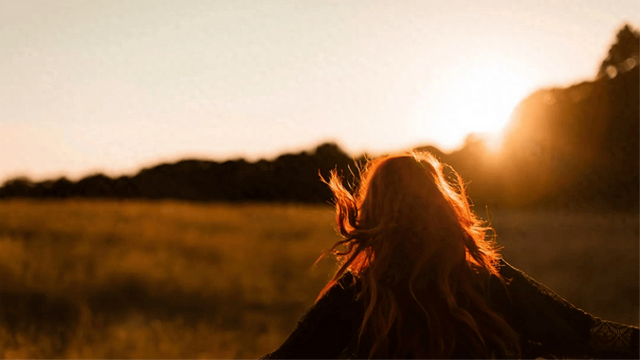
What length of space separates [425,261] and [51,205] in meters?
18.3

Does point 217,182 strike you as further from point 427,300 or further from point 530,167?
point 427,300

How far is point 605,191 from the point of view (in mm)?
24828

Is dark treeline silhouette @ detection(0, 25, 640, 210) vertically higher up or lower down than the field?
higher up

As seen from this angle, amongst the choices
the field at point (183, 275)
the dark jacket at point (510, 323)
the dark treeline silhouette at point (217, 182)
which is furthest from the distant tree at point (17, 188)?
the dark jacket at point (510, 323)

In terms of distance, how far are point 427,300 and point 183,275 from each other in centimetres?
883

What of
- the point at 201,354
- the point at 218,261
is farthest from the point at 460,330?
the point at 218,261

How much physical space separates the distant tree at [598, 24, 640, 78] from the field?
44.3 ft

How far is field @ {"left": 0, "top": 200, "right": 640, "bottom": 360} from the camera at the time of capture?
6.77 m

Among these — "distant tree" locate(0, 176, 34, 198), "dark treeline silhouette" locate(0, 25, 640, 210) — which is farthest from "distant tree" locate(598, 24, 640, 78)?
"distant tree" locate(0, 176, 34, 198)

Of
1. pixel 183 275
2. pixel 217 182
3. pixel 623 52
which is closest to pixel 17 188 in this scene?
pixel 217 182

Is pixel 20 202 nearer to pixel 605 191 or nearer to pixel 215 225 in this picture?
pixel 215 225

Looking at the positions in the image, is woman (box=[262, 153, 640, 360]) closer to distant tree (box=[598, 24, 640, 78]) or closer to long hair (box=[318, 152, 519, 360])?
long hair (box=[318, 152, 519, 360])

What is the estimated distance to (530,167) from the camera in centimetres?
2648

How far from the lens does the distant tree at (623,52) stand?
95.5 feet
